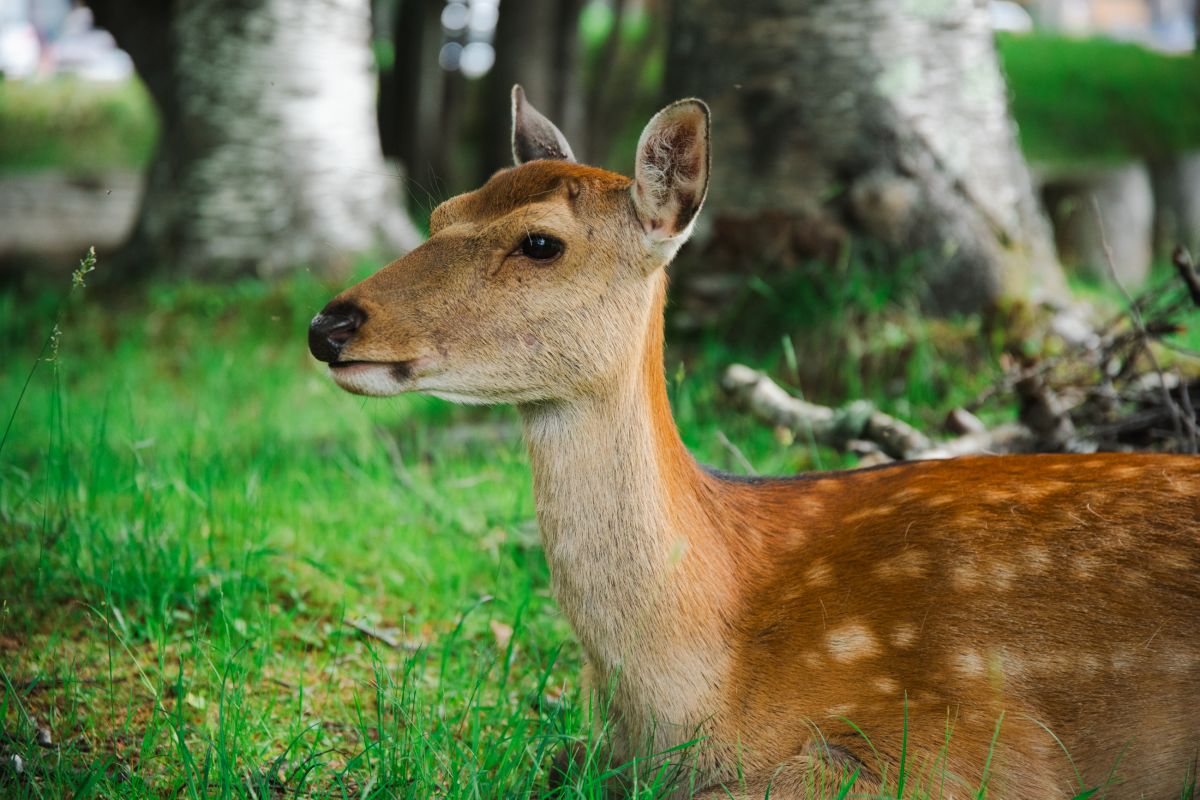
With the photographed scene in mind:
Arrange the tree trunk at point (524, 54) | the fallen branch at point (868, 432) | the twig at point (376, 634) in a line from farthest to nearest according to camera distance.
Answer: the tree trunk at point (524, 54) < the fallen branch at point (868, 432) < the twig at point (376, 634)

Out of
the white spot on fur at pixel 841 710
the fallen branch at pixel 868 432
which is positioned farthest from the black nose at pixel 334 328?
the fallen branch at pixel 868 432

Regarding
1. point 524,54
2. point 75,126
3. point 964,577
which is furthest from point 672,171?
point 75,126

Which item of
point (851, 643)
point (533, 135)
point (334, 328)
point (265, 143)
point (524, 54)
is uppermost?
point (533, 135)

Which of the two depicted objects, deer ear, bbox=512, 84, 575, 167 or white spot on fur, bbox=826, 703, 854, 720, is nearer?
white spot on fur, bbox=826, 703, 854, 720

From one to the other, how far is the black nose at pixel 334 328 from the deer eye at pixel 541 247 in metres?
0.37

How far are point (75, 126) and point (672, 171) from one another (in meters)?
11.6

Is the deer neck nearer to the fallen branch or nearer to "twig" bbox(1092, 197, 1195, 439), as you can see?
the fallen branch

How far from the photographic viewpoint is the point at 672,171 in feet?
8.61

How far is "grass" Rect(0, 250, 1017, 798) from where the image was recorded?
2.56 meters

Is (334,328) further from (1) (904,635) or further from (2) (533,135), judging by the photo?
(1) (904,635)

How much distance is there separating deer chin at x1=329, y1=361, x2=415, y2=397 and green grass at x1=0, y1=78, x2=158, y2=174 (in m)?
10.3

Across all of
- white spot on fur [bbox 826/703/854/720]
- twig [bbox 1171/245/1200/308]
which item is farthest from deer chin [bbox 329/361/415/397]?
twig [bbox 1171/245/1200/308]

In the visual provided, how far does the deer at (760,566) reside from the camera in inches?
94.4

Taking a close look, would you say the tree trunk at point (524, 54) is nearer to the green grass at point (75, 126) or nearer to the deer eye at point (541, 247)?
the green grass at point (75, 126)
